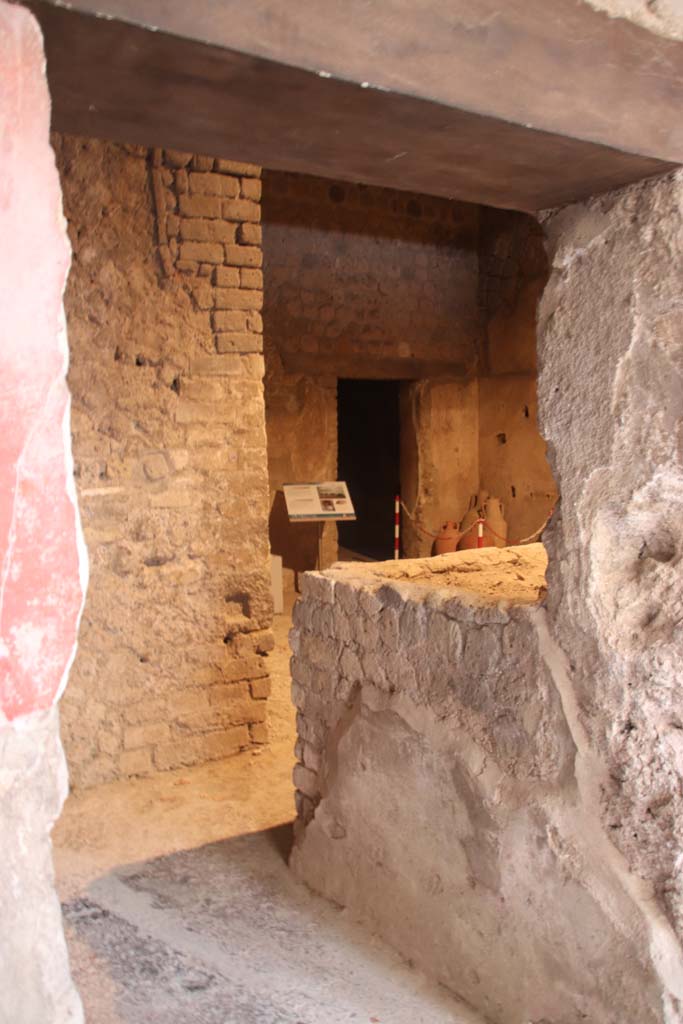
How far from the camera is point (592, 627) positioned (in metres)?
2.23

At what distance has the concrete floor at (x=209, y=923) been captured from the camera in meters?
2.60

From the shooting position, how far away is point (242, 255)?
14.0 ft

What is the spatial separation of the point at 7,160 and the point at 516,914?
7.08 feet

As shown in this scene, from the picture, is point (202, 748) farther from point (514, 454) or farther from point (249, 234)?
point (514, 454)

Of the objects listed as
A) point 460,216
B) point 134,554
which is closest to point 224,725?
point 134,554

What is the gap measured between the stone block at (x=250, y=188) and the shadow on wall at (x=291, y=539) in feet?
11.6

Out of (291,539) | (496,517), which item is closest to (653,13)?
(291,539)

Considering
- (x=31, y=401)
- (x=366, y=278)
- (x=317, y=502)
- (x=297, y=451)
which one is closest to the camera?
(x=31, y=401)

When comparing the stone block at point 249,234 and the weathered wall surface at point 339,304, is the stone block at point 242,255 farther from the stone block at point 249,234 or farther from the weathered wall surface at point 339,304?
the weathered wall surface at point 339,304

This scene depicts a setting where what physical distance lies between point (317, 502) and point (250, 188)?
261 centimetres

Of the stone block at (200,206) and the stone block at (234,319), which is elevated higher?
the stone block at (200,206)

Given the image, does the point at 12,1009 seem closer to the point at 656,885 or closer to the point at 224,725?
the point at 656,885

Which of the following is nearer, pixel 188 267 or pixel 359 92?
pixel 359 92

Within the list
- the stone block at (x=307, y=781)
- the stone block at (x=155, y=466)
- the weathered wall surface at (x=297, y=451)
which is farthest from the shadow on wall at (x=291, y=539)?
the stone block at (x=307, y=781)
